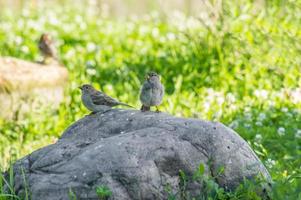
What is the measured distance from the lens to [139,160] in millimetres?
5660

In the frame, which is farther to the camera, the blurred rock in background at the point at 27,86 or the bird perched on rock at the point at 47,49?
the bird perched on rock at the point at 47,49

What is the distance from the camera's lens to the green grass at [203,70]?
940 centimetres

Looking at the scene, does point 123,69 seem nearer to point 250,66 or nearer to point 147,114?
point 250,66

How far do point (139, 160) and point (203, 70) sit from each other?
5.89 meters

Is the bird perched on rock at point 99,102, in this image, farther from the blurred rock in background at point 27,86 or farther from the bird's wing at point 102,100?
the blurred rock in background at point 27,86

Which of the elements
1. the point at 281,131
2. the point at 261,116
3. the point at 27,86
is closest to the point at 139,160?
the point at 281,131

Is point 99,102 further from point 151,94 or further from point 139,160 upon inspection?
point 139,160

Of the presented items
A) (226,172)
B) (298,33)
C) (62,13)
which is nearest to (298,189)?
(226,172)

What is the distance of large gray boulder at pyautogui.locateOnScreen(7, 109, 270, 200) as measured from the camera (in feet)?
18.4

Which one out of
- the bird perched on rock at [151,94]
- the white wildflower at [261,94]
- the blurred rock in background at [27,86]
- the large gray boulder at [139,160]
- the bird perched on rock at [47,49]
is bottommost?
the blurred rock in background at [27,86]

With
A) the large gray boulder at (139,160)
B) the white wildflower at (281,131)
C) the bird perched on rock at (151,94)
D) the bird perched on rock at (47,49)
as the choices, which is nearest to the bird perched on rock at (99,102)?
the bird perched on rock at (151,94)

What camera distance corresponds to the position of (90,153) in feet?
19.0

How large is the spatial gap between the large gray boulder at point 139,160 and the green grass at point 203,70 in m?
2.10

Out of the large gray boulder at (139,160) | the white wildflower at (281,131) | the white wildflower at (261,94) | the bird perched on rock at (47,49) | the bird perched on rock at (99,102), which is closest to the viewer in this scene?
the large gray boulder at (139,160)
